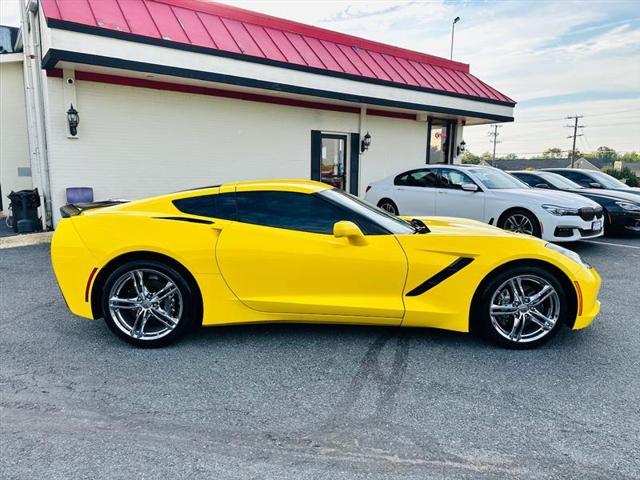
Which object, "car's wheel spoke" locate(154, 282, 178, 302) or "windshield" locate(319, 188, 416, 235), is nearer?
"car's wheel spoke" locate(154, 282, 178, 302)

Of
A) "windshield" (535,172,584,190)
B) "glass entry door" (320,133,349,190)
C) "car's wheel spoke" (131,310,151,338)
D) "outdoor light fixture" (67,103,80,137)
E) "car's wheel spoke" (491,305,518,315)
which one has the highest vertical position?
"outdoor light fixture" (67,103,80,137)

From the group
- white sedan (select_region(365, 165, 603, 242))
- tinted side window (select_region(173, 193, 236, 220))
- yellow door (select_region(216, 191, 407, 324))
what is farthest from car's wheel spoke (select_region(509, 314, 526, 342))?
white sedan (select_region(365, 165, 603, 242))

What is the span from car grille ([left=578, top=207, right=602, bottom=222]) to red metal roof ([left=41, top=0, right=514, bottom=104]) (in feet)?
21.0

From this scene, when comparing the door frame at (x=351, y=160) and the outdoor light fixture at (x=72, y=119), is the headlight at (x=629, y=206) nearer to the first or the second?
the door frame at (x=351, y=160)

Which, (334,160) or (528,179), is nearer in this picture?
(528,179)

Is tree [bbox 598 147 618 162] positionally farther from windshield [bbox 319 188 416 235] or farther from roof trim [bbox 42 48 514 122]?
windshield [bbox 319 188 416 235]

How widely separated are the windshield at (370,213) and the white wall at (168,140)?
6.85 m

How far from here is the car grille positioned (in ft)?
23.7

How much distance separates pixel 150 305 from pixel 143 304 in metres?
0.05

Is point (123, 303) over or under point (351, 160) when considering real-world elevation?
under

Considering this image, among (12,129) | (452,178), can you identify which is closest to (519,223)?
(452,178)

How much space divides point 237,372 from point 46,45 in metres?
7.81

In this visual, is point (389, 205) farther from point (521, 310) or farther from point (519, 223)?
point (521, 310)

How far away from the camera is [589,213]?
24.0 feet
